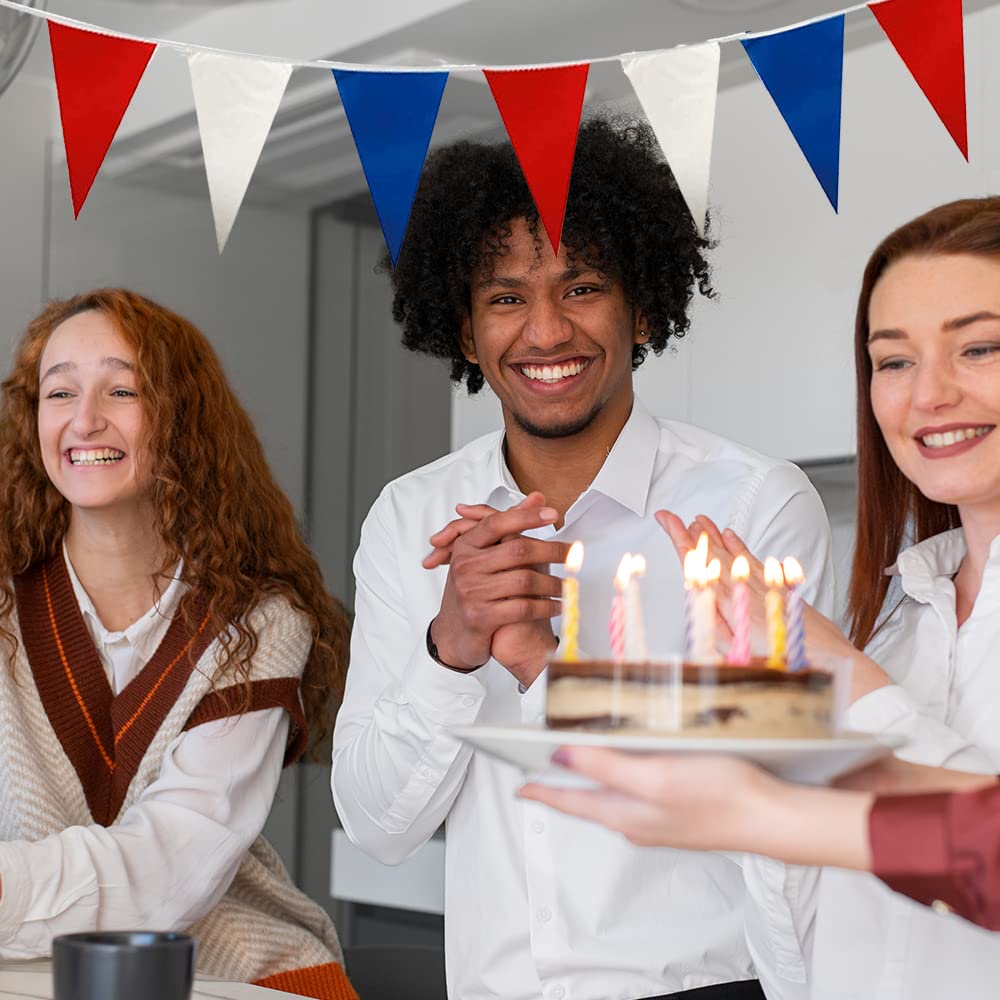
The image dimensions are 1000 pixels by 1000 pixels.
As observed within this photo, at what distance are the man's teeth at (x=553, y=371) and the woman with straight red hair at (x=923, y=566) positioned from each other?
1.37ft

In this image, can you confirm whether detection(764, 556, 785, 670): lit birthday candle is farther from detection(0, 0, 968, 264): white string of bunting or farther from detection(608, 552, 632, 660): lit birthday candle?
detection(0, 0, 968, 264): white string of bunting

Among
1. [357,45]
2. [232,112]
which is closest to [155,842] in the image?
[232,112]

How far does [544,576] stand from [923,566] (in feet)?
1.19

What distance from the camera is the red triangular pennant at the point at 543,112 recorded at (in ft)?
5.89

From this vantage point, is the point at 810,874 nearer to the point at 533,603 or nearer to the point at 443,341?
the point at 533,603

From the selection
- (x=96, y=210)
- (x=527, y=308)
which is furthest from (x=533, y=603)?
(x=96, y=210)

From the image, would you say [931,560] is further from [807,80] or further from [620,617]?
[807,80]

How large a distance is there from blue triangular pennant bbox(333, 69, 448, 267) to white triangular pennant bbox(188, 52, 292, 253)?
0.10 metres

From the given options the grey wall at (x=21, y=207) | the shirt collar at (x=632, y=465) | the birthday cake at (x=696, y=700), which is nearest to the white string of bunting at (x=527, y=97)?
the shirt collar at (x=632, y=465)

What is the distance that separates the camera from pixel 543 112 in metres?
1.82

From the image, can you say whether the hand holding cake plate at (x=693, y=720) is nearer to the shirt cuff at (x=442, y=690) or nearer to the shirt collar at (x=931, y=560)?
the shirt collar at (x=931, y=560)

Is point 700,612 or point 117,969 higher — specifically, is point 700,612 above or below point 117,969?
above

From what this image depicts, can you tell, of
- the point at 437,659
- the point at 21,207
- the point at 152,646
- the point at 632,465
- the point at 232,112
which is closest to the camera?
the point at 437,659

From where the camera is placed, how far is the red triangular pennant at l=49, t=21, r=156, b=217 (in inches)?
71.1
